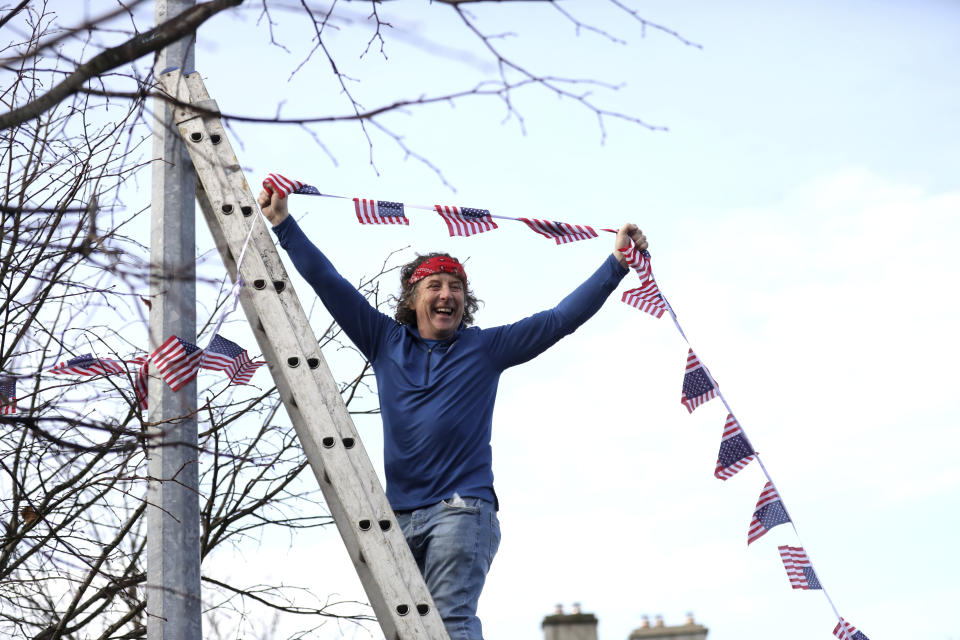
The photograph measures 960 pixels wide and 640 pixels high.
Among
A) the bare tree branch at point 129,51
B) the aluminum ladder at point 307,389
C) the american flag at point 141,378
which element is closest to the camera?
the bare tree branch at point 129,51

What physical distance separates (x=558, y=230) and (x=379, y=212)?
81cm

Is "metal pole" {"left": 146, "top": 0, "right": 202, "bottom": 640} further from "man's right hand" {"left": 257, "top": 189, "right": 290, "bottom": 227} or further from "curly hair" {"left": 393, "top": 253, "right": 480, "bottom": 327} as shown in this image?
"curly hair" {"left": 393, "top": 253, "right": 480, "bottom": 327}

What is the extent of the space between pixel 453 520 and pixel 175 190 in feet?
4.90

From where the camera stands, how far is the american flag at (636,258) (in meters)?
4.63

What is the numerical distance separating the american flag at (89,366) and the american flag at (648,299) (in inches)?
83.5

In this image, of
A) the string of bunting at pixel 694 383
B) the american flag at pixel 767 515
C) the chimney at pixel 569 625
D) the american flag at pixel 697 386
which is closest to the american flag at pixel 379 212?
the string of bunting at pixel 694 383

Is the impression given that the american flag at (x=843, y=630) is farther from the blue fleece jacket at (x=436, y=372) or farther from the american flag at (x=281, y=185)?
the american flag at (x=281, y=185)

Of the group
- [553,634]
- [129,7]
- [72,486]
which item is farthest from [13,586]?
[553,634]

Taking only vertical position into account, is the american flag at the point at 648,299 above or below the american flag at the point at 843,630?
above

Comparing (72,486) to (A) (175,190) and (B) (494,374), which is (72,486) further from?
(B) (494,374)

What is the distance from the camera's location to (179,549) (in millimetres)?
3820

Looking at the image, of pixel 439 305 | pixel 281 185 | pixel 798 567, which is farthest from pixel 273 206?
pixel 798 567

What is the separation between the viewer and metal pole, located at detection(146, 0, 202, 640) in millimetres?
3717

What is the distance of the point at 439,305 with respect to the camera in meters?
4.48
